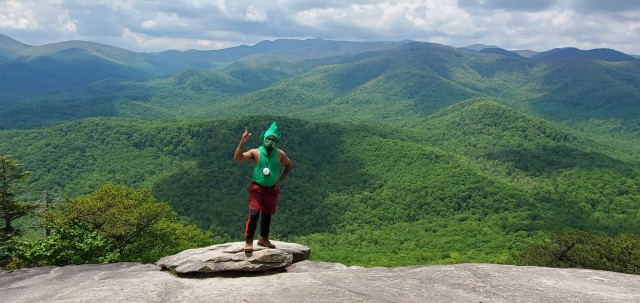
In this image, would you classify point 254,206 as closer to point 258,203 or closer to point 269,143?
point 258,203

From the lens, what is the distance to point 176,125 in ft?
616

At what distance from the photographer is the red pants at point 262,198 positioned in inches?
598

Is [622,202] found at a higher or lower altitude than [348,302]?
lower

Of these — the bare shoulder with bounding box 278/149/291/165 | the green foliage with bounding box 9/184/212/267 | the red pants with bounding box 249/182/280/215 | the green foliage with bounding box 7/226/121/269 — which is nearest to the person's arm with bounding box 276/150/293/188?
the bare shoulder with bounding box 278/149/291/165

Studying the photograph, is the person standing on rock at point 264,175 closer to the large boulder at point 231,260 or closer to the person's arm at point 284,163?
the person's arm at point 284,163

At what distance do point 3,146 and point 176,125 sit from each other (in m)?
68.3

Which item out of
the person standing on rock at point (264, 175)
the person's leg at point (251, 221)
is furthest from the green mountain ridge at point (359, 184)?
the person standing on rock at point (264, 175)

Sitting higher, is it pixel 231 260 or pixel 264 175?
pixel 264 175

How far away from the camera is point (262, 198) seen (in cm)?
1534

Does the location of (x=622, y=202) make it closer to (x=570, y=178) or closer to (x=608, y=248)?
(x=570, y=178)

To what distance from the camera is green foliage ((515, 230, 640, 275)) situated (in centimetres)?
4534

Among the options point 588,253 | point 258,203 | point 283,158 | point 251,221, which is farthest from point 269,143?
point 588,253

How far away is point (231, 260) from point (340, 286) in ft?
14.4

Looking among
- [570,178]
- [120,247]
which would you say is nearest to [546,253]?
[120,247]
